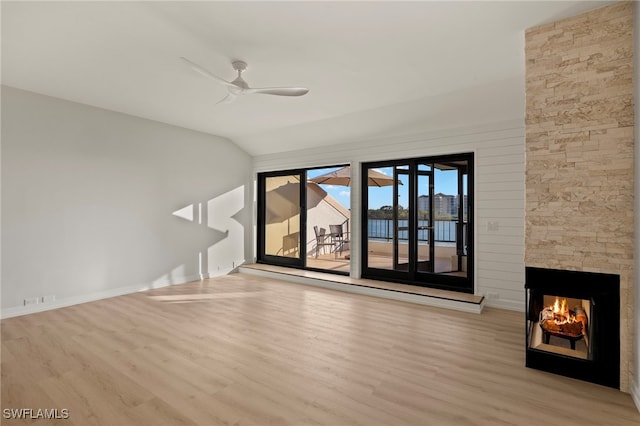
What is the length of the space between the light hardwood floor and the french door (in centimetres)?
100

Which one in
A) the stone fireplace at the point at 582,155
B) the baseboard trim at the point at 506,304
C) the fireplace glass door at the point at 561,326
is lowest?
the baseboard trim at the point at 506,304

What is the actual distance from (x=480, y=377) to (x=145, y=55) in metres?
4.43

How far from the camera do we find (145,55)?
3.33 m

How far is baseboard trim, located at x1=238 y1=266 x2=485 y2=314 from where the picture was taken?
4.49 meters

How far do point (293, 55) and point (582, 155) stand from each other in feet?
9.16

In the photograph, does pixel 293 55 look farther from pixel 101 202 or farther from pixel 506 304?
pixel 506 304

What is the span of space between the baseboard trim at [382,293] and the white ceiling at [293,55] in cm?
268

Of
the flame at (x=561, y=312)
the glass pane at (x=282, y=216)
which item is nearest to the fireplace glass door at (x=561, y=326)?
the flame at (x=561, y=312)

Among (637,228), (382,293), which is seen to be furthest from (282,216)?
(637,228)

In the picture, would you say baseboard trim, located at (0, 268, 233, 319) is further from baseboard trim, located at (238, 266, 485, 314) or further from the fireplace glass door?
the fireplace glass door

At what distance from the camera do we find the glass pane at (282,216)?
23.9 ft

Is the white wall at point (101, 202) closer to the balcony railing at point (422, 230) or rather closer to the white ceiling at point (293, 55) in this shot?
the white ceiling at point (293, 55)

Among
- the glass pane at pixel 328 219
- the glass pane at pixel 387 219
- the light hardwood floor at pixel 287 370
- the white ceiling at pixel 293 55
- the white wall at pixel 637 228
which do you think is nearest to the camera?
the light hardwood floor at pixel 287 370

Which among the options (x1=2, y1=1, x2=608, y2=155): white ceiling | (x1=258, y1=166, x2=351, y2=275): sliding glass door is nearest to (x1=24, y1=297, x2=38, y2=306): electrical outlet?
(x1=2, y1=1, x2=608, y2=155): white ceiling
